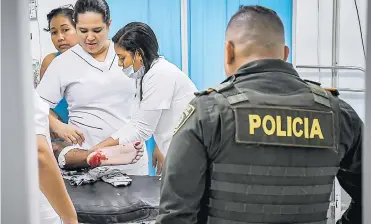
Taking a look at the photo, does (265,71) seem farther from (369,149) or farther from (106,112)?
(106,112)

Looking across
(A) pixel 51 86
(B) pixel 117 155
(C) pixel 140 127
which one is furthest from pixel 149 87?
(A) pixel 51 86

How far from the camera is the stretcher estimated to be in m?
2.32

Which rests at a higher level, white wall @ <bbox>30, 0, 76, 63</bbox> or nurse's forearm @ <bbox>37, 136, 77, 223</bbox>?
white wall @ <bbox>30, 0, 76, 63</bbox>

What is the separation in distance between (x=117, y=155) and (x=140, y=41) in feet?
1.95

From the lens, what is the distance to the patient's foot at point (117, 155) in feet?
7.91

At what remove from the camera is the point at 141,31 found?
8.07 feet

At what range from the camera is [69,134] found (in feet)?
7.79

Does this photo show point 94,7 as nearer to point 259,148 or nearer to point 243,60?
point 243,60

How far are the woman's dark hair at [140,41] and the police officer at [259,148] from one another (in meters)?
1.04

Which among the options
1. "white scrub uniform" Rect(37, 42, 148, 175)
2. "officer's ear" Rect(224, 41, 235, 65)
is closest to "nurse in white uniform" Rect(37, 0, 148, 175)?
"white scrub uniform" Rect(37, 42, 148, 175)

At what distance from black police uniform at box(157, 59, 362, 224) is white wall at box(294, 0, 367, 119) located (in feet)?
5.05

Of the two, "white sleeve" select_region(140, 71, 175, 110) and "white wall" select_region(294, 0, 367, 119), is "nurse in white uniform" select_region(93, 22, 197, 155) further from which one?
"white wall" select_region(294, 0, 367, 119)

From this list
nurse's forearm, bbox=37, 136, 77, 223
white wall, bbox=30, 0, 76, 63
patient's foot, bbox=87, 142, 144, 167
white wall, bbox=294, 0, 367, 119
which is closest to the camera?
nurse's forearm, bbox=37, 136, 77, 223

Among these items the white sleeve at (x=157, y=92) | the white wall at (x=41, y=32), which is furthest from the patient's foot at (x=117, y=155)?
the white wall at (x=41, y=32)
